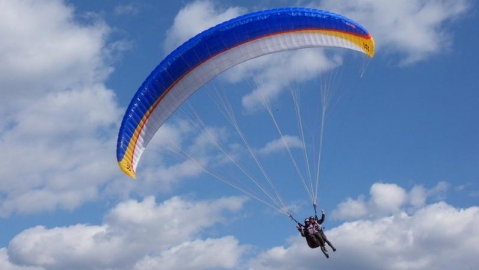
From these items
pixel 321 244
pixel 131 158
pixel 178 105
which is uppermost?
pixel 178 105

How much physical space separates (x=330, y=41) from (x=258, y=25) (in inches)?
110

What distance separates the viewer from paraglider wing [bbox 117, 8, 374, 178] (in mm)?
25344

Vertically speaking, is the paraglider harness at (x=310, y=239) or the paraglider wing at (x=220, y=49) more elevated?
the paraglider wing at (x=220, y=49)

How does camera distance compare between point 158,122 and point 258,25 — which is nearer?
point 258,25

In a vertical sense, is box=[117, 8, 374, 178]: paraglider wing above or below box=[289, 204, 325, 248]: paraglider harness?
above

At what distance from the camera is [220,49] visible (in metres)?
26.0

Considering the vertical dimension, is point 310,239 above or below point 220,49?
below

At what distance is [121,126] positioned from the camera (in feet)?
87.4

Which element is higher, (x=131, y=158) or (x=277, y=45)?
(x=277, y=45)

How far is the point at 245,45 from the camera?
26031 mm

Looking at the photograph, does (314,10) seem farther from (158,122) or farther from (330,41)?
(158,122)

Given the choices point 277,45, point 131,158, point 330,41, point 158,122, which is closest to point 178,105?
point 158,122

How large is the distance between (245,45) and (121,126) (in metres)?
5.74

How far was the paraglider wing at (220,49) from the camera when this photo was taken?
25.3 metres
